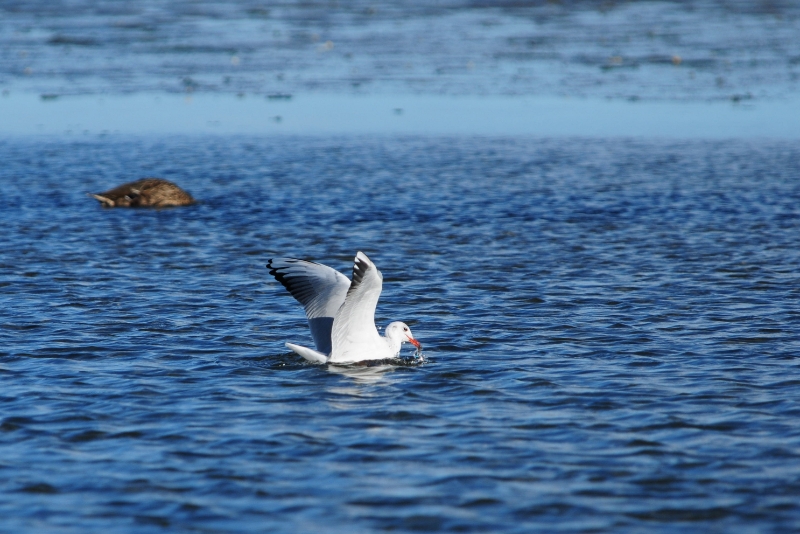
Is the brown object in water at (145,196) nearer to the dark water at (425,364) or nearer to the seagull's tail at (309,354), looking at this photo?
the dark water at (425,364)

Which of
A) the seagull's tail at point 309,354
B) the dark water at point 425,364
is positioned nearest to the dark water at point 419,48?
the dark water at point 425,364

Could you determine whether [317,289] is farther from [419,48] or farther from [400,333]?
[419,48]

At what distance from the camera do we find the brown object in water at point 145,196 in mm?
17016

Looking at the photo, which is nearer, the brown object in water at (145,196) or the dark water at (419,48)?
the brown object in water at (145,196)

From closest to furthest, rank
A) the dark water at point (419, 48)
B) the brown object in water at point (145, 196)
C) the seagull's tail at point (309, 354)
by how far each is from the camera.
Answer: the seagull's tail at point (309, 354) → the brown object in water at point (145, 196) → the dark water at point (419, 48)

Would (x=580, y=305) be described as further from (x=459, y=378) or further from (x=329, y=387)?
(x=329, y=387)

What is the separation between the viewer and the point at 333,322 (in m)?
9.55

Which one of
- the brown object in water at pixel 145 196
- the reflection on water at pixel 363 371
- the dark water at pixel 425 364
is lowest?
the reflection on water at pixel 363 371

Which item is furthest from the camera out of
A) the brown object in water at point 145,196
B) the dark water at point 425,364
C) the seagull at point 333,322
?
the brown object in water at point 145,196

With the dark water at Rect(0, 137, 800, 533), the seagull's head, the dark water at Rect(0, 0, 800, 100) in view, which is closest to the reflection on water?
the dark water at Rect(0, 137, 800, 533)

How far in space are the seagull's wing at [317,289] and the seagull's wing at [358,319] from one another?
0.85ft

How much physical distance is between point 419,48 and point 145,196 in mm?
18943

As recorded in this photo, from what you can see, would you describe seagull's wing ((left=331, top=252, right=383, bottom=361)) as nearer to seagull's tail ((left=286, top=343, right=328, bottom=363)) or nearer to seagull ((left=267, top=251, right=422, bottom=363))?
seagull ((left=267, top=251, right=422, bottom=363))

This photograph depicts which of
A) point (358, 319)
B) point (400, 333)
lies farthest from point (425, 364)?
point (358, 319)
